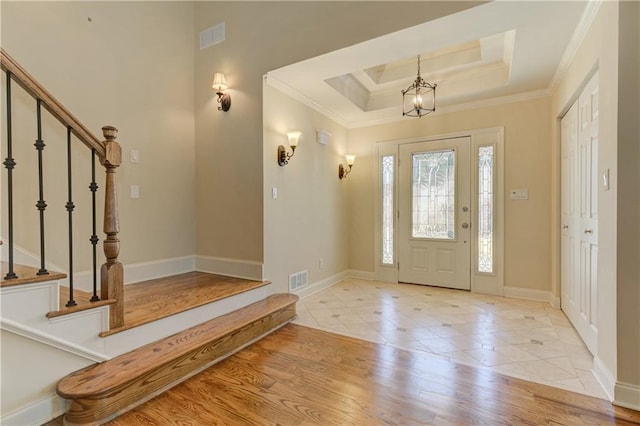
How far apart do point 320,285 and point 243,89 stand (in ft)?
9.12

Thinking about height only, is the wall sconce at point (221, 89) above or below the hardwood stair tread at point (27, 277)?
above

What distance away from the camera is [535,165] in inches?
148

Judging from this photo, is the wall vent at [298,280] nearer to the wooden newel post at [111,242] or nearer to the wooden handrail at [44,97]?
the wooden newel post at [111,242]

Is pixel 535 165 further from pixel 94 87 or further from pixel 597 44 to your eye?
pixel 94 87

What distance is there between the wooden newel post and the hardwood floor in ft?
2.19

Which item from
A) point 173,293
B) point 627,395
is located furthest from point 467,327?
point 173,293

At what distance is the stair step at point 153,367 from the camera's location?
1621 millimetres

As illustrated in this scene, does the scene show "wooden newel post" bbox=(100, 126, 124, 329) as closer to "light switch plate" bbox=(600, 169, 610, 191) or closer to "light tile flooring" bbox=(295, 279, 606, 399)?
"light tile flooring" bbox=(295, 279, 606, 399)

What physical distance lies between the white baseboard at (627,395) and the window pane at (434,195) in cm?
262

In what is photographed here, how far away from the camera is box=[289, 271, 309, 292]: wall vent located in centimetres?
376

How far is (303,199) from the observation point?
398 cm

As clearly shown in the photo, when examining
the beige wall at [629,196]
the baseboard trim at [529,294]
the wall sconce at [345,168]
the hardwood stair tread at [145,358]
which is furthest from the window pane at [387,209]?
the beige wall at [629,196]

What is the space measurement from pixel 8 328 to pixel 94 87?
7.74 ft

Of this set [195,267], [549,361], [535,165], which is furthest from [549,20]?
[195,267]
